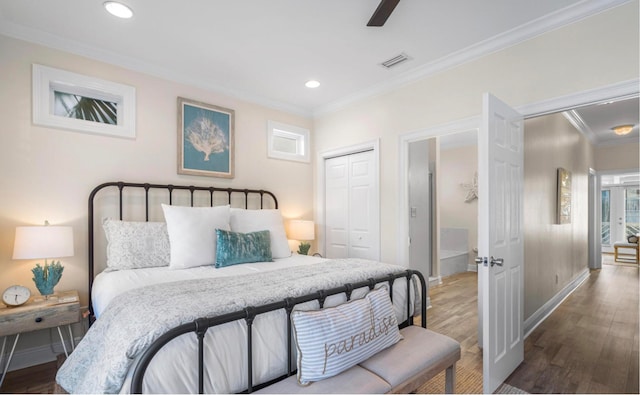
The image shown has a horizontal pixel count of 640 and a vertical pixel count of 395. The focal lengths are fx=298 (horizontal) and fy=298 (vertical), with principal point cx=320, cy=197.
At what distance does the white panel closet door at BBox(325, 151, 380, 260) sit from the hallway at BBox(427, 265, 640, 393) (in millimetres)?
1208

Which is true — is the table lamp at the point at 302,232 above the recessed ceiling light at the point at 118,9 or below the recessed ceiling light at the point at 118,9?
below

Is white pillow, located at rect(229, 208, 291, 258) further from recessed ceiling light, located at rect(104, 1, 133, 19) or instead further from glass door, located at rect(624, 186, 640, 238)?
glass door, located at rect(624, 186, 640, 238)

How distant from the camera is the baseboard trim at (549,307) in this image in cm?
313

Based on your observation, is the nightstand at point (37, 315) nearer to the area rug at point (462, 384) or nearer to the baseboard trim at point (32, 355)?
the baseboard trim at point (32, 355)

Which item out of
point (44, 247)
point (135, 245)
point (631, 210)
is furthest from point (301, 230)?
→ point (631, 210)

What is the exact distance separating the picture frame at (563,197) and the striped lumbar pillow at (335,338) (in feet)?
12.3

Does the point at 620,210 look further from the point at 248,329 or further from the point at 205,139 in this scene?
the point at 248,329

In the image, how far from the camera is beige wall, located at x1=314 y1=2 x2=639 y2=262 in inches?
81.6

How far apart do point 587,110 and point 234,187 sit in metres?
4.98

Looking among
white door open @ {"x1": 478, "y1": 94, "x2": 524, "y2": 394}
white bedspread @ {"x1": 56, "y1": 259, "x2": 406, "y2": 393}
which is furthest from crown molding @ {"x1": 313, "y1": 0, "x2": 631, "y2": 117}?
white bedspread @ {"x1": 56, "y1": 259, "x2": 406, "y2": 393}

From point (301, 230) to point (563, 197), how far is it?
365 cm

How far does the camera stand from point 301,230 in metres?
3.89

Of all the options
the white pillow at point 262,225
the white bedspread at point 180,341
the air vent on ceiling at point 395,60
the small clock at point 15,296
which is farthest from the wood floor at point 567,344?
the air vent on ceiling at point 395,60

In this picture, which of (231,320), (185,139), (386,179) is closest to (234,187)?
(185,139)
